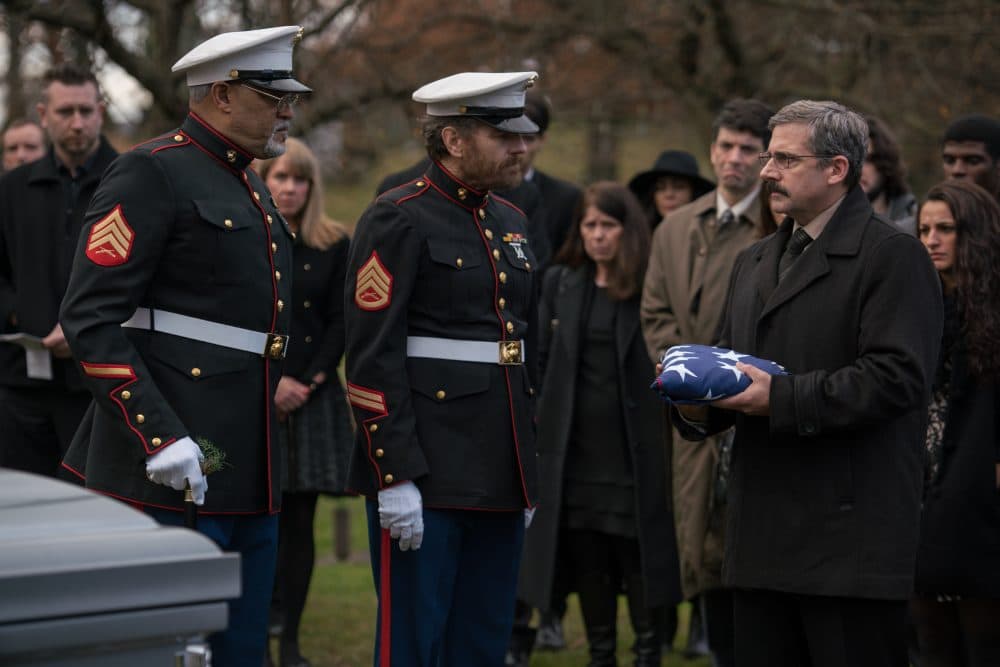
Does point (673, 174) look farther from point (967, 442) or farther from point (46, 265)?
point (46, 265)

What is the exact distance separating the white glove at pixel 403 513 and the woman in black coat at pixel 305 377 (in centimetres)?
220

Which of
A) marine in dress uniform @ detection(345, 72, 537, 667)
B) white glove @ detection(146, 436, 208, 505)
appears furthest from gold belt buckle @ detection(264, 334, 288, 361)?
white glove @ detection(146, 436, 208, 505)

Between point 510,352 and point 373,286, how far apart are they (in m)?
0.48

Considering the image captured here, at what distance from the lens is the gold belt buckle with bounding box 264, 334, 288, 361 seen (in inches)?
155

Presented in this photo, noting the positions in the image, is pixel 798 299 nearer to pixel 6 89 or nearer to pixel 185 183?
pixel 185 183

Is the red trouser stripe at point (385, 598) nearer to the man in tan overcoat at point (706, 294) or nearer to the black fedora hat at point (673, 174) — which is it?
the man in tan overcoat at point (706, 294)

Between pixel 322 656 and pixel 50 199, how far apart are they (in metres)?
2.39

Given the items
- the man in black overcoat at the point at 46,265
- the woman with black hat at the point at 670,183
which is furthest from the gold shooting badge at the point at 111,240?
the woman with black hat at the point at 670,183

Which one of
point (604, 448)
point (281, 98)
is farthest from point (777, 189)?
point (604, 448)

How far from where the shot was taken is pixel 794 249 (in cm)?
402

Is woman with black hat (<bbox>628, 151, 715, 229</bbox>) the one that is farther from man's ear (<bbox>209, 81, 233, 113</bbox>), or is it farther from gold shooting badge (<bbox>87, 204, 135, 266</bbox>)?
gold shooting badge (<bbox>87, 204, 135, 266</bbox>)

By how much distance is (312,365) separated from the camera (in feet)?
21.1

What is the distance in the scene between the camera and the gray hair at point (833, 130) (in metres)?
3.90

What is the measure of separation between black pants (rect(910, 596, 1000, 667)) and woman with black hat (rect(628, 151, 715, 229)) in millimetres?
2517
